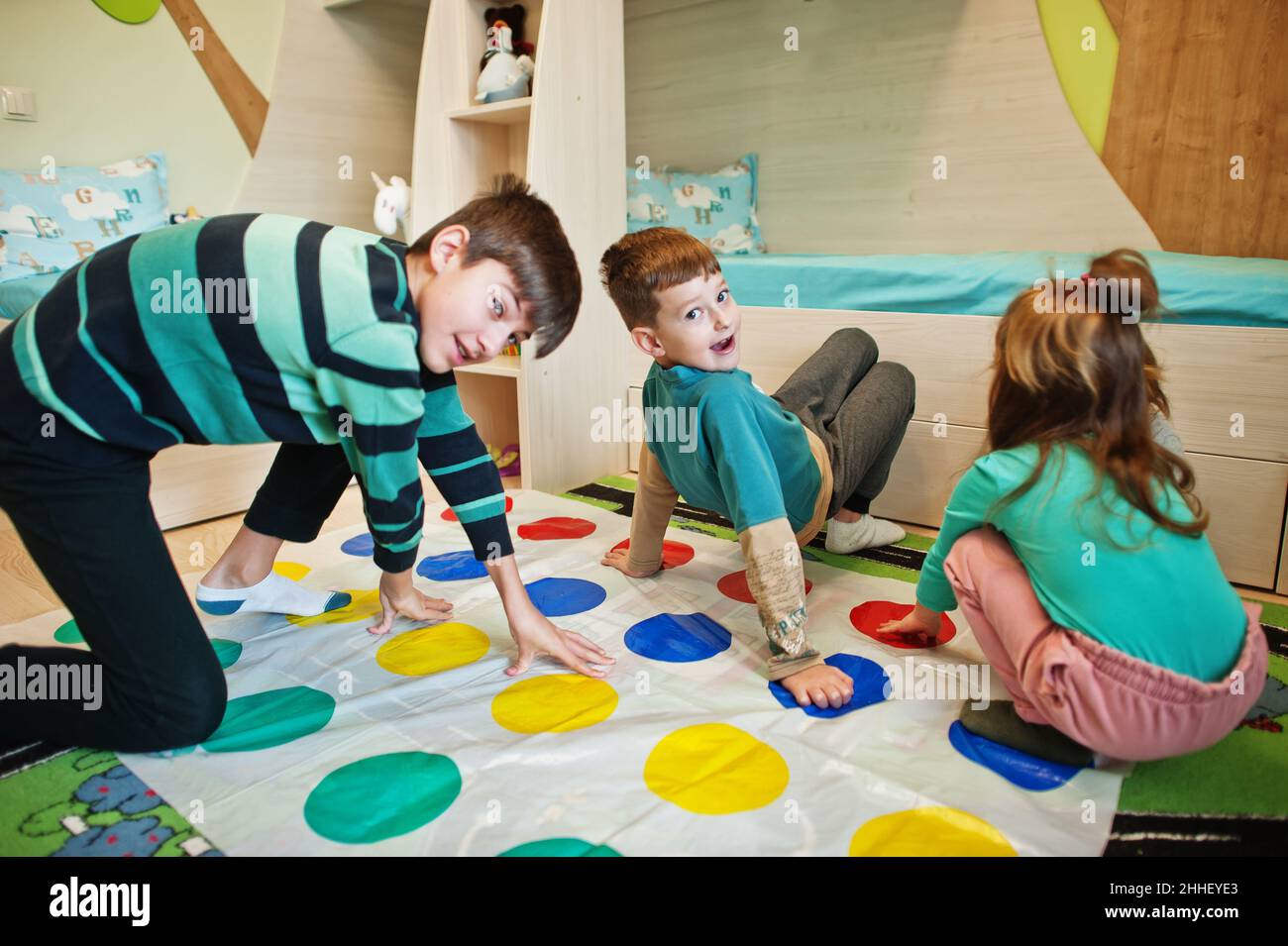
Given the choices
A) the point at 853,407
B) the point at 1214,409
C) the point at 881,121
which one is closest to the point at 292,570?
the point at 853,407

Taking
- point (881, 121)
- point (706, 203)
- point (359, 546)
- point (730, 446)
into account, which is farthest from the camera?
point (706, 203)

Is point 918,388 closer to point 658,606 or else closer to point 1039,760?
point 658,606

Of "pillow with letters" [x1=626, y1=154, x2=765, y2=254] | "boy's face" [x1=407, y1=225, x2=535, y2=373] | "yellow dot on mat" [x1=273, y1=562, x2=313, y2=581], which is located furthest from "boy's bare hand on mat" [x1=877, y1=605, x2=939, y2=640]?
"pillow with letters" [x1=626, y1=154, x2=765, y2=254]

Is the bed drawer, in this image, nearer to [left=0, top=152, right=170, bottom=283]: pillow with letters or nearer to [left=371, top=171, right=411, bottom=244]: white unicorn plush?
[left=371, top=171, right=411, bottom=244]: white unicorn plush

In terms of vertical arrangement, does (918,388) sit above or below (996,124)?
below

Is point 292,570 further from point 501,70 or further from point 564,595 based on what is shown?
point 501,70

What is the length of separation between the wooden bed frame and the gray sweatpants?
0.09m

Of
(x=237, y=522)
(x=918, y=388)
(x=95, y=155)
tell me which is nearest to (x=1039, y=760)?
(x=918, y=388)

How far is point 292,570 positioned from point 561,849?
920 millimetres

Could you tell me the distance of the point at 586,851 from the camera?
769mm

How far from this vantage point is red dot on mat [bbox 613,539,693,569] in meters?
1.49

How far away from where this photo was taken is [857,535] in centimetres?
153
